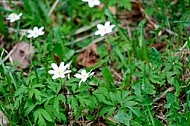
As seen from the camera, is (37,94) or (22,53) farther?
(22,53)

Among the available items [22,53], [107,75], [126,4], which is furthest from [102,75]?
[22,53]

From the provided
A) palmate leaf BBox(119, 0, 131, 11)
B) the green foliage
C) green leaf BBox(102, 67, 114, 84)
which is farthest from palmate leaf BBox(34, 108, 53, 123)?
palmate leaf BBox(119, 0, 131, 11)

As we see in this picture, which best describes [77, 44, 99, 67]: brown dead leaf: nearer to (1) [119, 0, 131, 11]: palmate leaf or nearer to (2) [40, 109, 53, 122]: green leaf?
(1) [119, 0, 131, 11]: palmate leaf

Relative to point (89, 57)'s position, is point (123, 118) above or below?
below

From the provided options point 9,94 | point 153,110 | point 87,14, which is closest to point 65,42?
point 87,14

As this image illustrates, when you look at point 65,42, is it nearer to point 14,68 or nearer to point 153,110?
point 14,68

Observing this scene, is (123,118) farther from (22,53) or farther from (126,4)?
(22,53)
